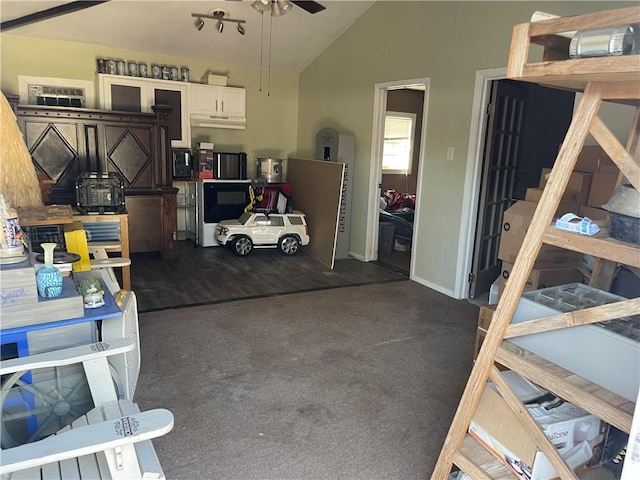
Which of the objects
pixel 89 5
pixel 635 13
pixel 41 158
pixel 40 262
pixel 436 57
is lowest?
pixel 40 262

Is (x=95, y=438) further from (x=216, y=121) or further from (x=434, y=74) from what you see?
(x=216, y=121)

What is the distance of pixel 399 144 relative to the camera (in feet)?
25.6

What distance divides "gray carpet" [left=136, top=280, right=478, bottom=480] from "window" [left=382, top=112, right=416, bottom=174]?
4.09m

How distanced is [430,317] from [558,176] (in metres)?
2.60

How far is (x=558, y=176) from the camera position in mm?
1397

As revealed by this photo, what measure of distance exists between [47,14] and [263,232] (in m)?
3.06

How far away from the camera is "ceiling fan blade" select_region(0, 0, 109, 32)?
432cm

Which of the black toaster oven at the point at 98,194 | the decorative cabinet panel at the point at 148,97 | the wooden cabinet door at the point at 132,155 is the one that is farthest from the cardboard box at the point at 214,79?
the black toaster oven at the point at 98,194

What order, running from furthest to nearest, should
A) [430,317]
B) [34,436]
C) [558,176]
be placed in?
[430,317] → [34,436] → [558,176]

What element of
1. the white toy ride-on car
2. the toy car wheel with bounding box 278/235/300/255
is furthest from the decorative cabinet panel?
the toy car wheel with bounding box 278/235/300/255

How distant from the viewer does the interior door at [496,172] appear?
411 cm

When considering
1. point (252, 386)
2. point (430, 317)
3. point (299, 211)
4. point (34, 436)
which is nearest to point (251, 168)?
point (299, 211)

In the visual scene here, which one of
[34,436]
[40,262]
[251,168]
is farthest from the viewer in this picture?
[251,168]

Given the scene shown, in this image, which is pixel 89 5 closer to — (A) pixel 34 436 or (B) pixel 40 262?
(B) pixel 40 262
